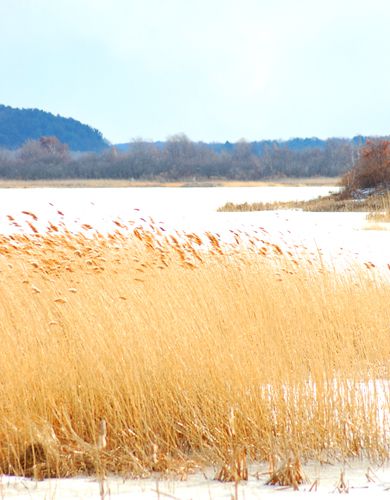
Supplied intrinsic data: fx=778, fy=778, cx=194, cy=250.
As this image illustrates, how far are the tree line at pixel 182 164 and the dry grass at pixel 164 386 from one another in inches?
2969

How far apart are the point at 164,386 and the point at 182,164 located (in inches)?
3249

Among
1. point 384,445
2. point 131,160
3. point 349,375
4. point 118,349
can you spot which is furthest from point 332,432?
point 131,160

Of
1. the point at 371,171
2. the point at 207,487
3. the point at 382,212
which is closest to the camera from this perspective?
the point at 207,487

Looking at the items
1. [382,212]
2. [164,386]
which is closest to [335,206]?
[382,212]

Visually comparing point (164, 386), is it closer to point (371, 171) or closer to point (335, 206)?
point (335, 206)

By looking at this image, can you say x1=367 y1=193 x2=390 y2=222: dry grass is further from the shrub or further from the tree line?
the tree line

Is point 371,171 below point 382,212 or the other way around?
the other way around

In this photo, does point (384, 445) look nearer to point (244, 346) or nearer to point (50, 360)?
point (244, 346)

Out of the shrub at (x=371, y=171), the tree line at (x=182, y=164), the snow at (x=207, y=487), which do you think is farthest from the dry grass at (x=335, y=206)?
the tree line at (x=182, y=164)

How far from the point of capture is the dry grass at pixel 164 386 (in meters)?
4.06

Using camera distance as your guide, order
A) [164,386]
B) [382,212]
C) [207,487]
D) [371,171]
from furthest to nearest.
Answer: [371,171]
[382,212]
[164,386]
[207,487]

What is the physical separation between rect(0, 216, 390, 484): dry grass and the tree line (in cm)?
7540

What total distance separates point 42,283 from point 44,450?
1.74 metres

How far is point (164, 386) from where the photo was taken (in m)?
4.37
